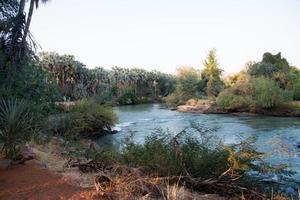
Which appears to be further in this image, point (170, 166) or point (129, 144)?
point (129, 144)

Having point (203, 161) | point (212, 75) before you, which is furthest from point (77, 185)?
point (212, 75)

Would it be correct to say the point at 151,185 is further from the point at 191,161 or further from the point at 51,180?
the point at 51,180

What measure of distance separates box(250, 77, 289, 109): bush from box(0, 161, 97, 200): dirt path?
29477mm

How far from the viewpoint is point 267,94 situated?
33375mm

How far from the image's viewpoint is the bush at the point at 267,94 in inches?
1299

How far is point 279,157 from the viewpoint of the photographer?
1123cm

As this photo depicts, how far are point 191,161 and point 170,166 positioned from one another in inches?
20.8

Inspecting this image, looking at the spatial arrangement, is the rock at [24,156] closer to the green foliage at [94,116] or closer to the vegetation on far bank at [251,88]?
the green foliage at [94,116]

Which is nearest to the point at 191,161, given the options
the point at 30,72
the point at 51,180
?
the point at 51,180

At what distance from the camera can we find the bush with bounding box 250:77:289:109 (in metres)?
33.0

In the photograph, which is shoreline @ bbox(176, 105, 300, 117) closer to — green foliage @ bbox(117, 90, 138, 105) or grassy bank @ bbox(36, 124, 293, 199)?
green foliage @ bbox(117, 90, 138, 105)

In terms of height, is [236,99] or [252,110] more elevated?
[236,99]

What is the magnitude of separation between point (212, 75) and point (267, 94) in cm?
2457

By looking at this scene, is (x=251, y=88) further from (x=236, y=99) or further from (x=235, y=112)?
(x=235, y=112)
